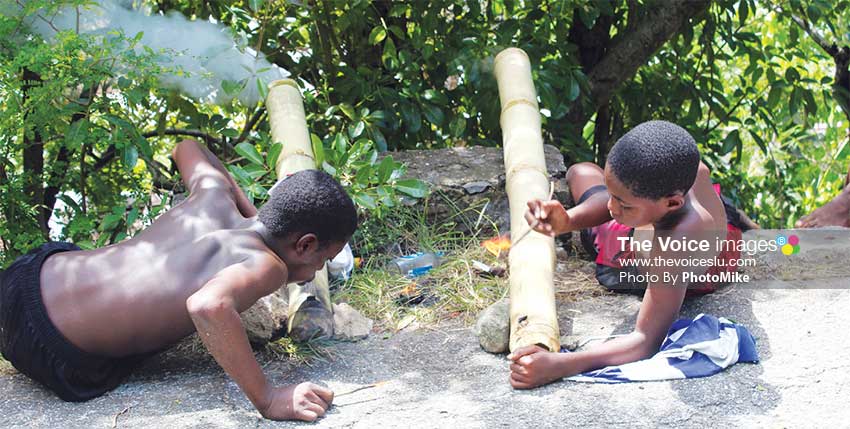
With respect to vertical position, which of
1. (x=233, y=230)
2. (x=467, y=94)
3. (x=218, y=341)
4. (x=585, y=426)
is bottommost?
(x=585, y=426)

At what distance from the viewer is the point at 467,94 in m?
4.50

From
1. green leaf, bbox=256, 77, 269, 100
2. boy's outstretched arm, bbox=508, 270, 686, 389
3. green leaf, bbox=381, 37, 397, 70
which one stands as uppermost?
green leaf, bbox=381, 37, 397, 70

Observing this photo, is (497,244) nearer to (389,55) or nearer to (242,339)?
(389,55)

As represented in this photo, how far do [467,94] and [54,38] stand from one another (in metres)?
1.93

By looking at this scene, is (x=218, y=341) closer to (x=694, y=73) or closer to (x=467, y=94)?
(x=467, y=94)

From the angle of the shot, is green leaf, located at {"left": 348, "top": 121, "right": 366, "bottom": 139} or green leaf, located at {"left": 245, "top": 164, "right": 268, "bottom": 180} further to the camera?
green leaf, located at {"left": 348, "top": 121, "right": 366, "bottom": 139}

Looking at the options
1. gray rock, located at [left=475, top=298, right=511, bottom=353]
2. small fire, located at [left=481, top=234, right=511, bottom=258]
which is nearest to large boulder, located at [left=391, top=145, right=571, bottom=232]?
small fire, located at [left=481, top=234, right=511, bottom=258]

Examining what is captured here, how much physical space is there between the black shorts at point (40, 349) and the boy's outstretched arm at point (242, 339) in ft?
1.49

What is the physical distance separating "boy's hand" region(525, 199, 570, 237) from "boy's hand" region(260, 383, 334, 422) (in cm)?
88

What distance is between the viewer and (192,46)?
12.9 feet

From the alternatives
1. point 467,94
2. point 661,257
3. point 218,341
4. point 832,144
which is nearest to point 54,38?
point 218,341

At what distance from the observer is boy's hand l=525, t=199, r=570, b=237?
2908 millimetres

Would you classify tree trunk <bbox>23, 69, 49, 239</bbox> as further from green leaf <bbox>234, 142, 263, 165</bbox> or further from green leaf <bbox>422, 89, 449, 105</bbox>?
green leaf <bbox>422, 89, 449, 105</bbox>

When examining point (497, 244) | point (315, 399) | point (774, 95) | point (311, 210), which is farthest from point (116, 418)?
point (774, 95)
